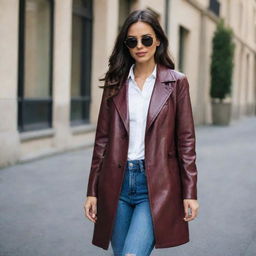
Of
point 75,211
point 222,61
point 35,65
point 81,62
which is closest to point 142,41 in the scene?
point 75,211

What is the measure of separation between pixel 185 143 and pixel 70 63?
26.6 ft

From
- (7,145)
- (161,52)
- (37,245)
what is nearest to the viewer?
(161,52)

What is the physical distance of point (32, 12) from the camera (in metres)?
9.20

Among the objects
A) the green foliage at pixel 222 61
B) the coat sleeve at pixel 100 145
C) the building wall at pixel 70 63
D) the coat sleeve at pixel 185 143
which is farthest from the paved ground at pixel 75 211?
the green foliage at pixel 222 61

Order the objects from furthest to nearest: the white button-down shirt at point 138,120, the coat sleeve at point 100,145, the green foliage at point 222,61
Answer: the green foliage at point 222,61
the coat sleeve at point 100,145
the white button-down shirt at point 138,120

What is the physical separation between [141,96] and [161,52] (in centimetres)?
30

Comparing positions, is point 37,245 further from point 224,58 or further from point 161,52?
point 224,58

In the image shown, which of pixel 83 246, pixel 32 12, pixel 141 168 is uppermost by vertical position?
pixel 32 12

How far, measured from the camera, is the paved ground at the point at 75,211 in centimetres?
407

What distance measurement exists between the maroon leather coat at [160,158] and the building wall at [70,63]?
0.59 m

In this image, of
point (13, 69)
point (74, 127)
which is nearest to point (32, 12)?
point (13, 69)

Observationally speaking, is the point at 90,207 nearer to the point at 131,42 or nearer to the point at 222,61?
the point at 131,42

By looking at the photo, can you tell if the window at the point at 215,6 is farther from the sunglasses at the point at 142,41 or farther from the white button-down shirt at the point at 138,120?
the white button-down shirt at the point at 138,120

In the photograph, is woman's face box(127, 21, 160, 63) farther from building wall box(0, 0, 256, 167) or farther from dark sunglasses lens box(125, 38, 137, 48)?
building wall box(0, 0, 256, 167)
